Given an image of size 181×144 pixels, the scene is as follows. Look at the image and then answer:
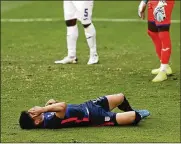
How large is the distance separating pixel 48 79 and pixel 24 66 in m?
1.38

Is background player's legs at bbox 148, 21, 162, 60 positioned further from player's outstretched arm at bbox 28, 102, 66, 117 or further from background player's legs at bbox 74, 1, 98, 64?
player's outstretched arm at bbox 28, 102, 66, 117

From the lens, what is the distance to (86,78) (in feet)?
32.6

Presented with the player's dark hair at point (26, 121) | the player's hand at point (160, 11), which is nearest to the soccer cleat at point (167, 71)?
the player's hand at point (160, 11)

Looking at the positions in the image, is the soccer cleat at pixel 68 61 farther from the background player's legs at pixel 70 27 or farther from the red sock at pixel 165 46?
the red sock at pixel 165 46

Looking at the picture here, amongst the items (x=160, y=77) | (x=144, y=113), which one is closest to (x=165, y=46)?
(x=160, y=77)

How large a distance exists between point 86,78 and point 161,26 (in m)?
1.44

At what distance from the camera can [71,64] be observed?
37.4 ft

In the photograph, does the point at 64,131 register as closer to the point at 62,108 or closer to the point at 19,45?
the point at 62,108

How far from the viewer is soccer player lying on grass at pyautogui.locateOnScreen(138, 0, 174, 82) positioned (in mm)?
9672

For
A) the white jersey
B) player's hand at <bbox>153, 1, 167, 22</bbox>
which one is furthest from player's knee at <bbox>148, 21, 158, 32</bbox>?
the white jersey

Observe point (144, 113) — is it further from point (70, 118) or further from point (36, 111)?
point (36, 111)

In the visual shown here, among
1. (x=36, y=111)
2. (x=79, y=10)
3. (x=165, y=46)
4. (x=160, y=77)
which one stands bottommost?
(x=160, y=77)

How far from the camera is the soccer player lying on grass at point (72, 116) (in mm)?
6762

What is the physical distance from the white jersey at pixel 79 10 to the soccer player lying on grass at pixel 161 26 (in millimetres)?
1349
